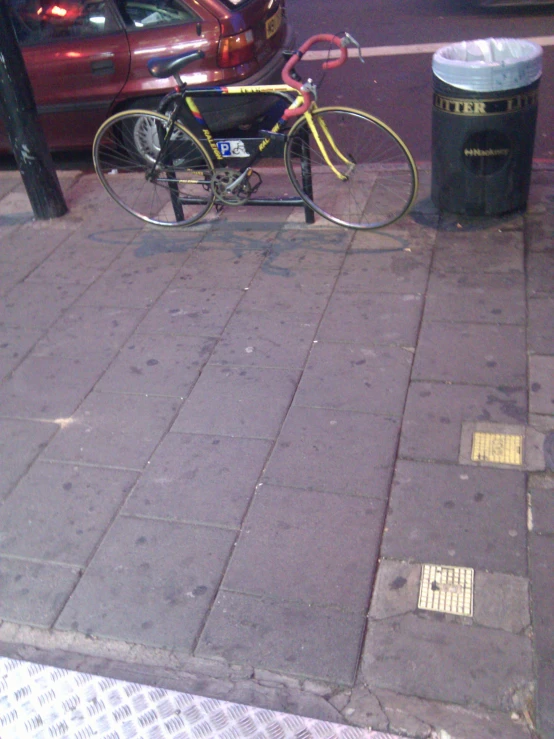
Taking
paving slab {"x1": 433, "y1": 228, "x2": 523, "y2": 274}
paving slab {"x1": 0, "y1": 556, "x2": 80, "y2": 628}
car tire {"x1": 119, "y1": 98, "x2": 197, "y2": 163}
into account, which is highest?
car tire {"x1": 119, "y1": 98, "x2": 197, "y2": 163}

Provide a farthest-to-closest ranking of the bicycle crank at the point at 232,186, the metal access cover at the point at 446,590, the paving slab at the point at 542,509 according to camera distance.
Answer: the bicycle crank at the point at 232,186 → the paving slab at the point at 542,509 → the metal access cover at the point at 446,590

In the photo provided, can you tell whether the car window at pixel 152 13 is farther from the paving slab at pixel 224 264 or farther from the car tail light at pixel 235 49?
the paving slab at pixel 224 264

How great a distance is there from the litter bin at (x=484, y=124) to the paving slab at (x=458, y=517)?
2.51m

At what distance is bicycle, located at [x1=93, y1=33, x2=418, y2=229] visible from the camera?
4801 millimetres

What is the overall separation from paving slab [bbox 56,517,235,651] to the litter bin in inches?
125

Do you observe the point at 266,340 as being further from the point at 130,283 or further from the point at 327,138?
the point at 327,138

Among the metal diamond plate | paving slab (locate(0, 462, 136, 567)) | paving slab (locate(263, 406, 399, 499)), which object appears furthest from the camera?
paving slab (locate(263, 406, 399, 499))

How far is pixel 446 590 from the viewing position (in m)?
2.85

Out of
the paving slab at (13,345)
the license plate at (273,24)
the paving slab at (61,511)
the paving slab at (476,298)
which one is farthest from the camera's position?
the license plate at (273,24)

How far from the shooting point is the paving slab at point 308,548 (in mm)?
2912

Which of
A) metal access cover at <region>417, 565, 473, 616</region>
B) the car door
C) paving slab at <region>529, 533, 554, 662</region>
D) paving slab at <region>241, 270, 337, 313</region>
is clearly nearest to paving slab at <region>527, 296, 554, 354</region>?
paving slab at <region>241, 270, 337, 313</region>

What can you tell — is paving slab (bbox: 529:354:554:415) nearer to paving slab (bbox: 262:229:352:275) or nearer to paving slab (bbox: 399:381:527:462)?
paving slab (bbox: 399:381:527:462)

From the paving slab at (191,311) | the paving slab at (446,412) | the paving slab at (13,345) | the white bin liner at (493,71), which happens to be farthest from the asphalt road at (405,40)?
the paving slab at (13,345)

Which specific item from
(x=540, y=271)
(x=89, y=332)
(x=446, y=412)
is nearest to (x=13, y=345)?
(x=89, y=332)
